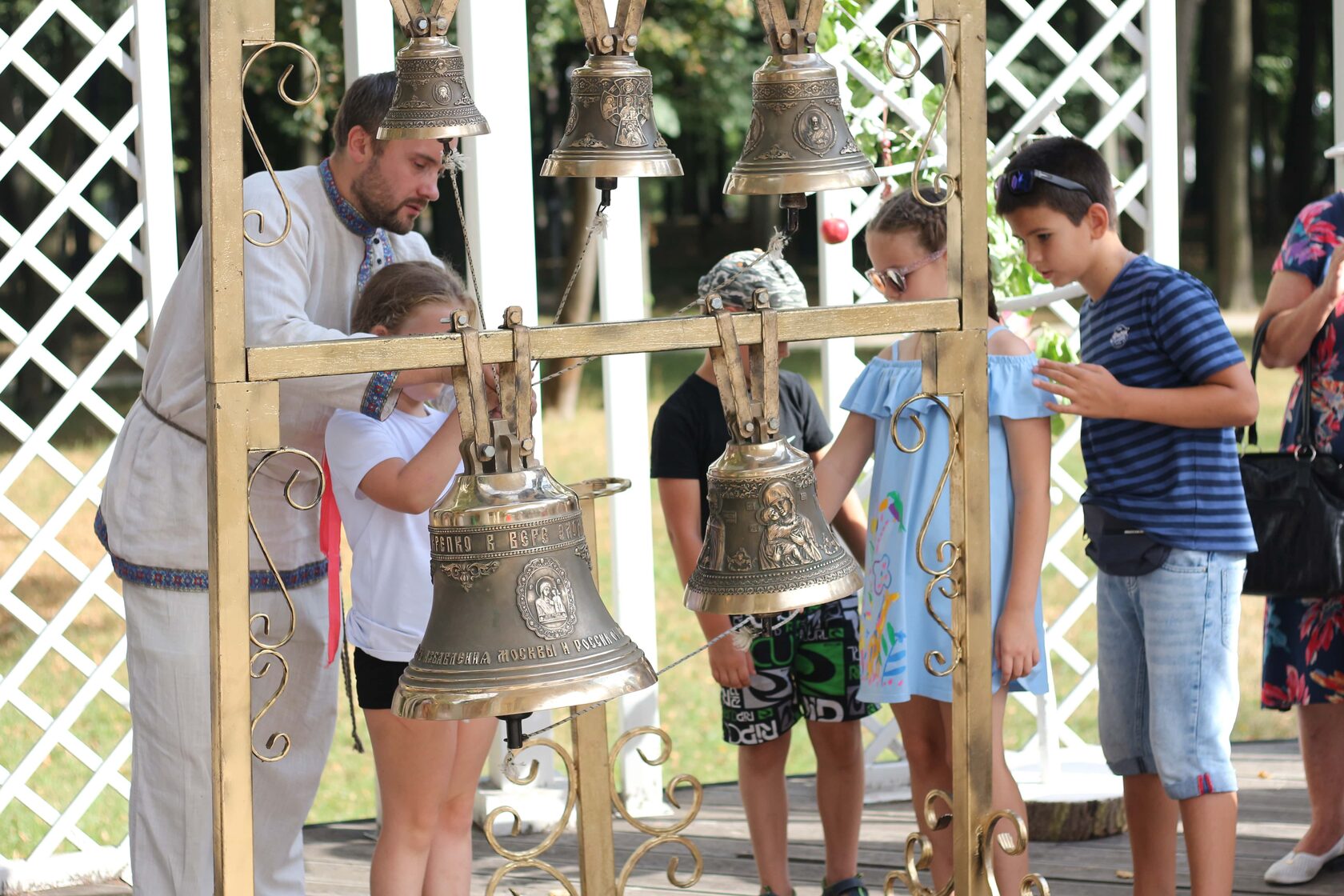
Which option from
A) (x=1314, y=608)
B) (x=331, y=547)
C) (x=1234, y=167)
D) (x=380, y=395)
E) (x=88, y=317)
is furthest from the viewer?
(x=1234, y=167)

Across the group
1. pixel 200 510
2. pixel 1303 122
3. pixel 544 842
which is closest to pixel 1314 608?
pixel 544 842

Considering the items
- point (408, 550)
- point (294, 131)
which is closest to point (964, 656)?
point (408, 550)

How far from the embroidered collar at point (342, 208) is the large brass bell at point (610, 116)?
1.65 feet

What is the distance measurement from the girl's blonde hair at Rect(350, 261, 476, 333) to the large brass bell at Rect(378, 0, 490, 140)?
0.77ft

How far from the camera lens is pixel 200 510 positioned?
2514 mm

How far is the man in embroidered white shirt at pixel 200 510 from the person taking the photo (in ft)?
8.09

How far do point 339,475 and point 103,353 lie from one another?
5.44ft

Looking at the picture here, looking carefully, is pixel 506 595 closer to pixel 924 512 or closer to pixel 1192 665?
pixel 924 512

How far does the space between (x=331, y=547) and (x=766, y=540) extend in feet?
3.12

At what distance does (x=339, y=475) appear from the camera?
8.13 feet

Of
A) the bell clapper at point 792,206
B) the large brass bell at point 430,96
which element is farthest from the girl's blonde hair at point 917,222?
the large brass bell at point 430,96

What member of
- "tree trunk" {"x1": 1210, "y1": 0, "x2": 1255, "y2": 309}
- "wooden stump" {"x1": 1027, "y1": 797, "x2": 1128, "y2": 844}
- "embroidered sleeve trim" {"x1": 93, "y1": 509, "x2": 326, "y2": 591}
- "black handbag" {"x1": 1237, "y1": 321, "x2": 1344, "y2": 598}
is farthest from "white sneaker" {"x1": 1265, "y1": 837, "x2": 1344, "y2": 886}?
"tree trunk" {"x1": 1210, "y1": 0, "x2": 1255, "y2": 309}

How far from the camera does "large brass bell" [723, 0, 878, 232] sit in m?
2.09

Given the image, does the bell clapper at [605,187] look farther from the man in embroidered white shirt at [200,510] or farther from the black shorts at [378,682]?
the black shorts at [378,682]
